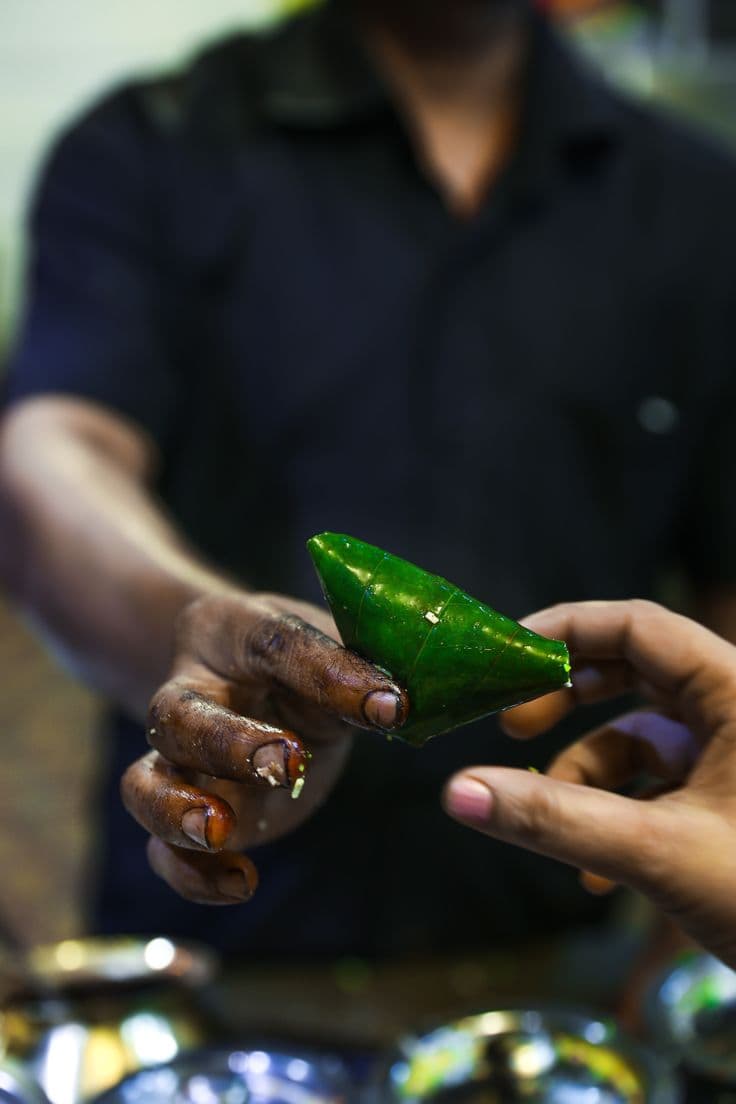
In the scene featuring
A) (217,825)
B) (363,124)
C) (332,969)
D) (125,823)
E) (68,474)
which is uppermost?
(363,124)

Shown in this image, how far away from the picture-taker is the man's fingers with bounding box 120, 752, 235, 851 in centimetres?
56

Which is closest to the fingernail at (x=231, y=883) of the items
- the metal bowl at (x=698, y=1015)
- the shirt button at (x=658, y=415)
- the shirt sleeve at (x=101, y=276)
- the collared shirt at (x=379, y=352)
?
the metal bowl at (x=698, y=1015)

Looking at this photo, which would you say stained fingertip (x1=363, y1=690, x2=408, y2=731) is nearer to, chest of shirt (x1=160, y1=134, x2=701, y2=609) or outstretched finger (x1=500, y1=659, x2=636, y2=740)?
outstretched finger (x1=500, y1=659, x2=636, y2=740)

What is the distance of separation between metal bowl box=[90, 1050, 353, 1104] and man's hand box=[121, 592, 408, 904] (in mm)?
301

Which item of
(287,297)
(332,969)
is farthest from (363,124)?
(332,969)

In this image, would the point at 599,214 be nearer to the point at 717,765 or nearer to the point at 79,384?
the point at 79,384

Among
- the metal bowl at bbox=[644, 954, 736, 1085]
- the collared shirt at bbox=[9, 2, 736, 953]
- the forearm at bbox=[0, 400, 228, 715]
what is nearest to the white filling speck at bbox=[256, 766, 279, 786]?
the forearm at bbox=[0, 400, 228, 715]

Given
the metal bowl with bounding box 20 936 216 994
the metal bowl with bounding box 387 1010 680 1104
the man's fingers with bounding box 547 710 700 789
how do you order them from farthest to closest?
the metal bowl with bounding box 20 936 216 994 → the metal bowl with bounding box 387 1010 680 1104 → the man's fingers with bounding box 547 710 700 789

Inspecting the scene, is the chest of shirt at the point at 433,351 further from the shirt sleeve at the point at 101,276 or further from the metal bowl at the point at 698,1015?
the metal bowl at the point at 698,1015

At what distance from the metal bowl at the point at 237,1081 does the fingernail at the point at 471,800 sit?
0.43 m

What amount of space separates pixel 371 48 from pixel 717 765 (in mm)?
1304

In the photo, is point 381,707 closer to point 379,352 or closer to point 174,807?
point 174,807

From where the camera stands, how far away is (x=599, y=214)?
158 centimetres

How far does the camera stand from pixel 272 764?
0.55 metres
